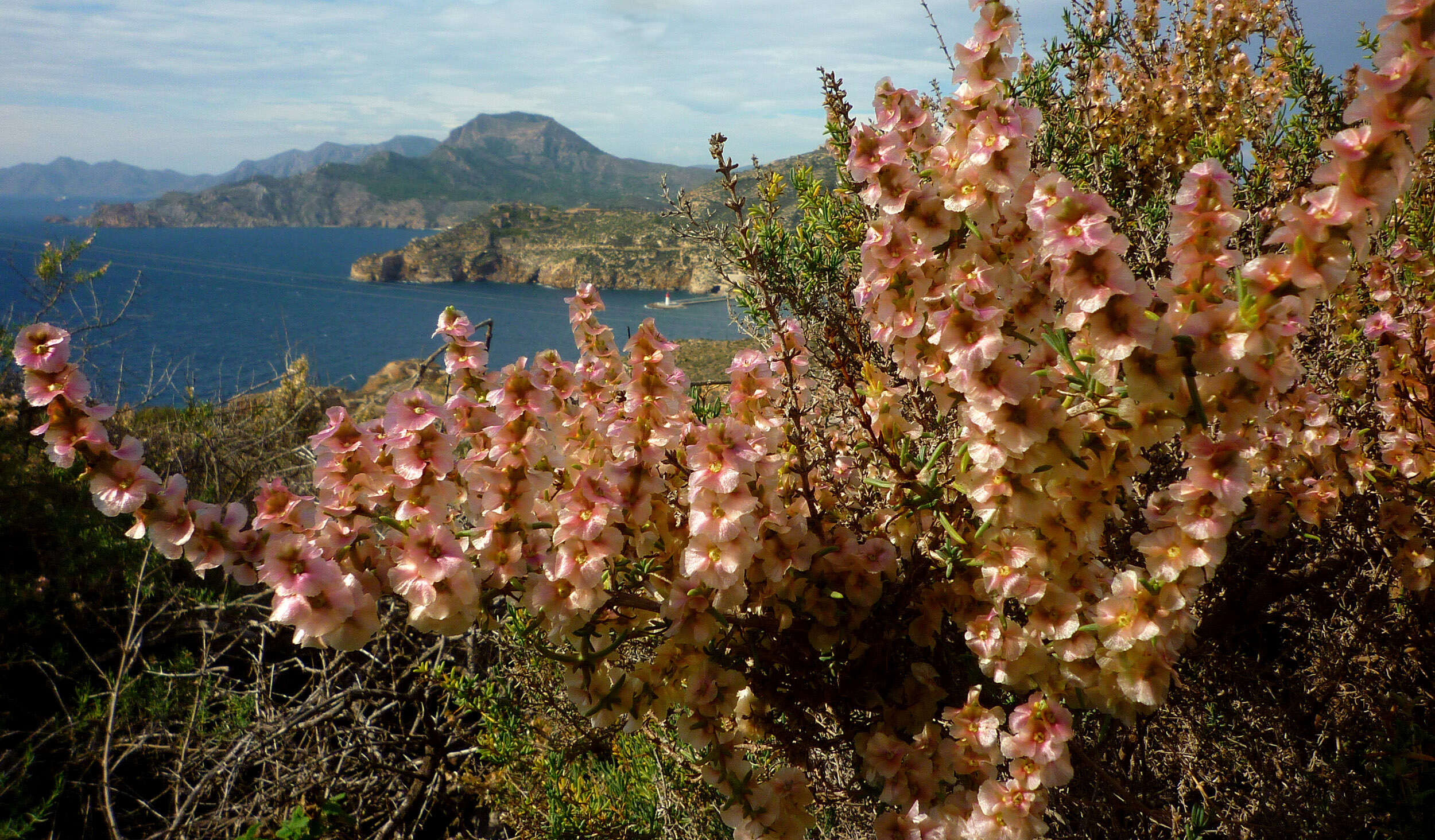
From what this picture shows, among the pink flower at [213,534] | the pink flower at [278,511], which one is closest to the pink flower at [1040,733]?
the pink flower at [278,511]

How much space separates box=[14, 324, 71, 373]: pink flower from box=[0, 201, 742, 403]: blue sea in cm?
538

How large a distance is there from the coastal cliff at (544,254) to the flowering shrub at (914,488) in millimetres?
13905

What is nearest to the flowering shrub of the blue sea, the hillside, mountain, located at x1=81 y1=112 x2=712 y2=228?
the hillside

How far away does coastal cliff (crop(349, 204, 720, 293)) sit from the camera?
2708 cm

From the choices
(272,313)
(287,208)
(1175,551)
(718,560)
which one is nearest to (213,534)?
(718,560)

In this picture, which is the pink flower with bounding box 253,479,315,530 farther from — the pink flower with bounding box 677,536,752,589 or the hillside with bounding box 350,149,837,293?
the hillside with bounding box 350,149,837,293

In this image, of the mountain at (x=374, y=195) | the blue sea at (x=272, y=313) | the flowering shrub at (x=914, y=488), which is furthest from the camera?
the mountain at (x=374, y=195)

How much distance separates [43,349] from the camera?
1.22 m

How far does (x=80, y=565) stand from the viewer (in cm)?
469

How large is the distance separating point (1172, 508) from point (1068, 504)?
0.17 meters

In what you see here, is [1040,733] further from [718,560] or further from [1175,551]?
[718,560]

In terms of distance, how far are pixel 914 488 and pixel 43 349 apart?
1.55 metres

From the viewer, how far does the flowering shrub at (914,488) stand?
3.45ft

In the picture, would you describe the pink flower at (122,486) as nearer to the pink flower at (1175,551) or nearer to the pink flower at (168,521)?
the pink flower at (168,521)
